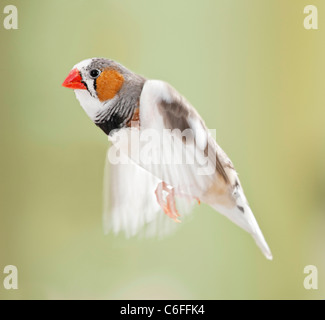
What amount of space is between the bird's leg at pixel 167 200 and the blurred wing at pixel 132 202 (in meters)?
0.02

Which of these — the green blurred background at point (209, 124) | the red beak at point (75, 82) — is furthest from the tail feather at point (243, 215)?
the red beak at point (75, 82)

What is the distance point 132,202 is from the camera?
57 cm

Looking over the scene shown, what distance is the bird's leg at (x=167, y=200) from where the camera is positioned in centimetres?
51

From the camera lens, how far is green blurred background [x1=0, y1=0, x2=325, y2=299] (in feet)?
2.06

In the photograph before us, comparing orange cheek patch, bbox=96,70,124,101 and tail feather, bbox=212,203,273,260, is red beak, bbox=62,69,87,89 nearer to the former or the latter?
orange cheek patch, bbox=96,70,124,101

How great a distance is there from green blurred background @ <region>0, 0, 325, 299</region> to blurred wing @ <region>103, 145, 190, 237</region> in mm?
41

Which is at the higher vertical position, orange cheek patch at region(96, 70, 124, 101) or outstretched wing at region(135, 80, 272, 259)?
orange cheek patch at region(96, 70, 124, 101)

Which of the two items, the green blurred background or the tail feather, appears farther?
the green blurred background

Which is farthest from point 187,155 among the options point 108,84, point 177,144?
point 108,84

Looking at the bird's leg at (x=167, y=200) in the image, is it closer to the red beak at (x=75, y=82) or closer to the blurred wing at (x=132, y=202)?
the blurred wing at (x=132, y=202)

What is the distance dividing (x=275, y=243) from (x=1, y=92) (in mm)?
529

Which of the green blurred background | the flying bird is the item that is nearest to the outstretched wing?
the flying bird

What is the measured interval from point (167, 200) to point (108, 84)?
0.59 feet
